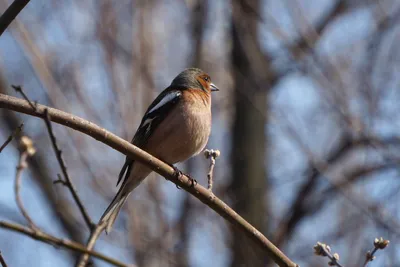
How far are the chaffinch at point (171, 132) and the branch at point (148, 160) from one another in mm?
1394

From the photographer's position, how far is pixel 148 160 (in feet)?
13.6

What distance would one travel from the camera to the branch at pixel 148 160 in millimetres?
3584

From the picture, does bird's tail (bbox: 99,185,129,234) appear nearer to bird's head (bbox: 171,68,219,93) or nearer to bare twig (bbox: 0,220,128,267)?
bird's head (bbox: 171,68,219,93)

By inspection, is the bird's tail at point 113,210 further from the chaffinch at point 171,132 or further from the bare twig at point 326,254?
the bare twig at point 326,254

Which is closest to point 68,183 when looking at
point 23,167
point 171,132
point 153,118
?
point 23,167

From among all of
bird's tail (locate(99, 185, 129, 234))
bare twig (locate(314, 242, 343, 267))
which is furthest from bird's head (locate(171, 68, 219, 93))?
bare twig (locate(314, 242, 343, 267))

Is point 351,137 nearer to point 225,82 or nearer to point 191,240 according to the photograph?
point 191,240

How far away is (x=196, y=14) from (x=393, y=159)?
4377 millimetres

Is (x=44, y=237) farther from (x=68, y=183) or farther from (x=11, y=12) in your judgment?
(x=11, y=12)

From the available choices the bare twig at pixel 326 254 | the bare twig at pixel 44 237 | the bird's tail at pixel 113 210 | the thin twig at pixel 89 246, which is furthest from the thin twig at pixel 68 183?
the bird's tail at pixel 113 210

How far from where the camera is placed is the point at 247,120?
35.1ft

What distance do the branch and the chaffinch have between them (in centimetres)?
139

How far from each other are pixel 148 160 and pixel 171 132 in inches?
69.7

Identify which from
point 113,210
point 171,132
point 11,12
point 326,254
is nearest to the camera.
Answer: point 11,12
